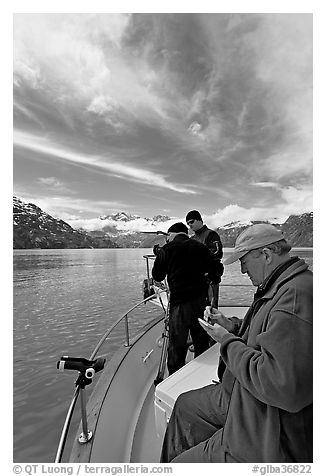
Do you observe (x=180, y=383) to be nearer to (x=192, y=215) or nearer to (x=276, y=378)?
(x=276, y=378)

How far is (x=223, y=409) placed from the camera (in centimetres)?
104

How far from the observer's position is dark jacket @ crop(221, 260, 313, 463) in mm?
651

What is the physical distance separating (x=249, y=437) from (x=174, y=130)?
93.0 inches

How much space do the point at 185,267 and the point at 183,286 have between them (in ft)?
0.50

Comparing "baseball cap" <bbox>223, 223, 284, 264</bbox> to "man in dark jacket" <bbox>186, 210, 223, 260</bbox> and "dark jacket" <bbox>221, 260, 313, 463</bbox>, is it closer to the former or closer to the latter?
"dark jacket" <bbox>221, 260, 313, 463</bbox>

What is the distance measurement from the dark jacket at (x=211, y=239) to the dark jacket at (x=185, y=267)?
0.73 metres

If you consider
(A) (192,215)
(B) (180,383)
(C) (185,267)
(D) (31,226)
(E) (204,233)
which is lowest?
(B) (180,383)

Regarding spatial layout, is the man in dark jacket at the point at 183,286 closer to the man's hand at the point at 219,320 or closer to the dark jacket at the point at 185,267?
the dark jacket at the point at 185,267

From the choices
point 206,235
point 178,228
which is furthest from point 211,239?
point 178,228

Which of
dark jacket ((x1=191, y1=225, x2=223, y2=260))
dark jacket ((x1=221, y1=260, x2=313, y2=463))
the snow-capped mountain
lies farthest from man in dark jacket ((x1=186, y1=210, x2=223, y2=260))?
dark jacket ((x1=221, y1=260, x2=313, y2=463))

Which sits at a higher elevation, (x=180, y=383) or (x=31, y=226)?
(x=31, y=226)

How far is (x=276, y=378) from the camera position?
0.64m
